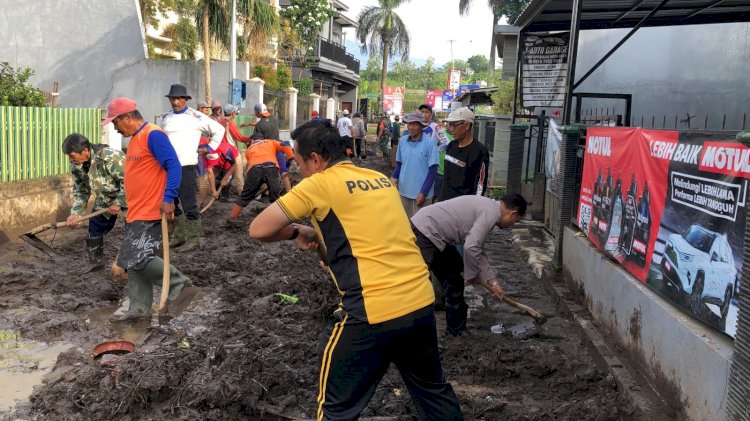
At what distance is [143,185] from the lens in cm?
531

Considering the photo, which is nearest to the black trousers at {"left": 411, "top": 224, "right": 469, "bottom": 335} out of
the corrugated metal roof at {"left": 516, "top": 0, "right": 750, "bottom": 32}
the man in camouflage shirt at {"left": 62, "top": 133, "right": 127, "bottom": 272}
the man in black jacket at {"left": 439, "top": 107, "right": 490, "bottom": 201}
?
the man in black jacket at {"left": 439, "top": 107, "right": 490, "bottom": 201}

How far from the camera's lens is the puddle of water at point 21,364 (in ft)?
13.3

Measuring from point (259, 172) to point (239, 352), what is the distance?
223 inches

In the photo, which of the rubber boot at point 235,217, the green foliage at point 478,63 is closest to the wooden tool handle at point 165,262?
the rubber boot at point 235,217

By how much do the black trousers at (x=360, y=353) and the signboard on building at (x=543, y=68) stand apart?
9.16m

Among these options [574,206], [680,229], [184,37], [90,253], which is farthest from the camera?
[184,37]

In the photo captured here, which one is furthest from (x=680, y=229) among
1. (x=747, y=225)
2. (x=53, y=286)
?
(x=53, y=286)

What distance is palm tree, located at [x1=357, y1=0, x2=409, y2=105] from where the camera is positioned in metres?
58.7

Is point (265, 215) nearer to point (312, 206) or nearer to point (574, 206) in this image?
point (312, 206)

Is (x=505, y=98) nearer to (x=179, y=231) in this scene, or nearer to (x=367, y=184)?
(x=179, y=231)

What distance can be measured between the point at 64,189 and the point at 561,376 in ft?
24.3

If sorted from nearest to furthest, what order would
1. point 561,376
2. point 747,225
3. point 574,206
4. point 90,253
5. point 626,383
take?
1. point 747,225
2. point 626,383
3. point 561,376
4. point 90,253
5. point 574,206

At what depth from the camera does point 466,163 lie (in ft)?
21.2

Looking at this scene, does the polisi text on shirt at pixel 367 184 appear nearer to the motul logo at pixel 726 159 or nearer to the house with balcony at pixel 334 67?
the motul logo at pixel 726 159
